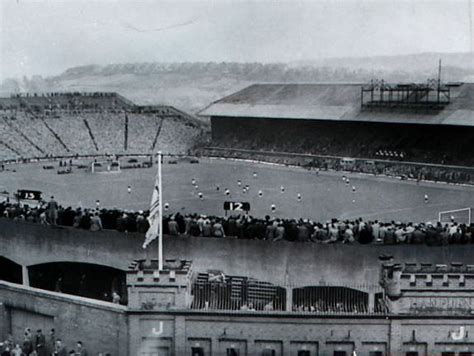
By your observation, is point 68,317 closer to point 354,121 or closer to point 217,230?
point 217,230

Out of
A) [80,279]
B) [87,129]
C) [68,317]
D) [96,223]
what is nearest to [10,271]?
[80,279]

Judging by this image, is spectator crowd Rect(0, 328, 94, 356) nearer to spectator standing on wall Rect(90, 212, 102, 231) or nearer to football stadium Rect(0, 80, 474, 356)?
football stadium Rect(0, 80, 474, 356)

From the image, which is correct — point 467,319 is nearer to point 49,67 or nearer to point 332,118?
point 332,118

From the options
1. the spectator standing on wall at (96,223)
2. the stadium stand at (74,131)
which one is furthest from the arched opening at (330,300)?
the stadium stand at (74,131)

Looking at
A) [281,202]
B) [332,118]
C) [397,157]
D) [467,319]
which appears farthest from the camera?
[332,118]

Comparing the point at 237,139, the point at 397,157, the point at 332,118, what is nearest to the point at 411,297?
the point at 397,157

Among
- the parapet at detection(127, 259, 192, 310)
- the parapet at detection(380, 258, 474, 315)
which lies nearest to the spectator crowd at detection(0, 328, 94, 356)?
the parapet at detection(127, 259, 192, 310)
